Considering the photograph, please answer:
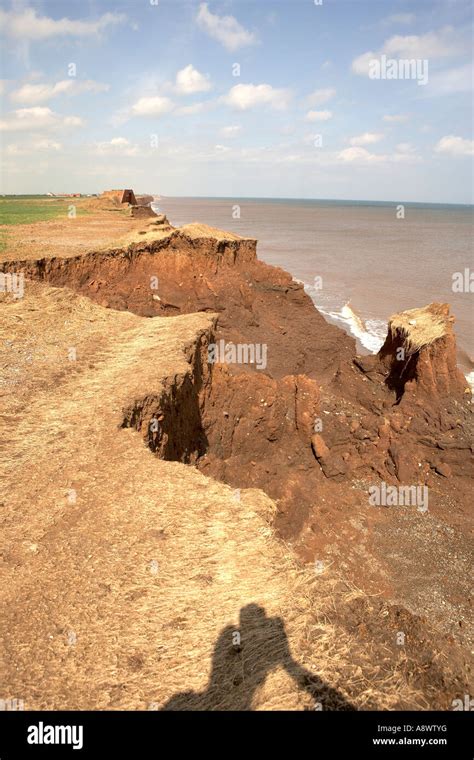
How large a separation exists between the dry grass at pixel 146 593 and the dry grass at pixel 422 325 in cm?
1214

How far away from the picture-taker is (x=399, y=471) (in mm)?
13469

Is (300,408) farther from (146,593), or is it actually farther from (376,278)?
(376,278)

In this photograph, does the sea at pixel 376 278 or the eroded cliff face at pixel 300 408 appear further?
the sea at pixel 376 278

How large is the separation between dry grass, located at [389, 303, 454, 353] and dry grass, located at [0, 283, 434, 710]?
12.1 m

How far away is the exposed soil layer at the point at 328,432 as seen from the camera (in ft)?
33.5

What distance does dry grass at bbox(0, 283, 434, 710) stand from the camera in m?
3.75

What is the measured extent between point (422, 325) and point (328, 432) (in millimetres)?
6395

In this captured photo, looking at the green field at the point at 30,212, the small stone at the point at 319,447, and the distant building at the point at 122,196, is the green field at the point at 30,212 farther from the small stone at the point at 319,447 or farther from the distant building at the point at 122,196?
the small stone at the point at 319,447

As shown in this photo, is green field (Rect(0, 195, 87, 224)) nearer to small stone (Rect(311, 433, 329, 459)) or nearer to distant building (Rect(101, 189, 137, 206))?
distant building (Rect(101, 189, 137, 206))

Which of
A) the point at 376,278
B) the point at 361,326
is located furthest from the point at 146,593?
the point at 376,278

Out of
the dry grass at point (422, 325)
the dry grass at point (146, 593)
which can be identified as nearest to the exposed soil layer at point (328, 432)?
the dry grass at point (422, 325)

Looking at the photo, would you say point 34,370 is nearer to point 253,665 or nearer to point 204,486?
point 204,486

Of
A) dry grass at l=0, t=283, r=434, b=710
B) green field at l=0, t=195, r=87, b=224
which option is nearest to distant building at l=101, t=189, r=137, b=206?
green field at l=0, t=195, r=87, b=224
